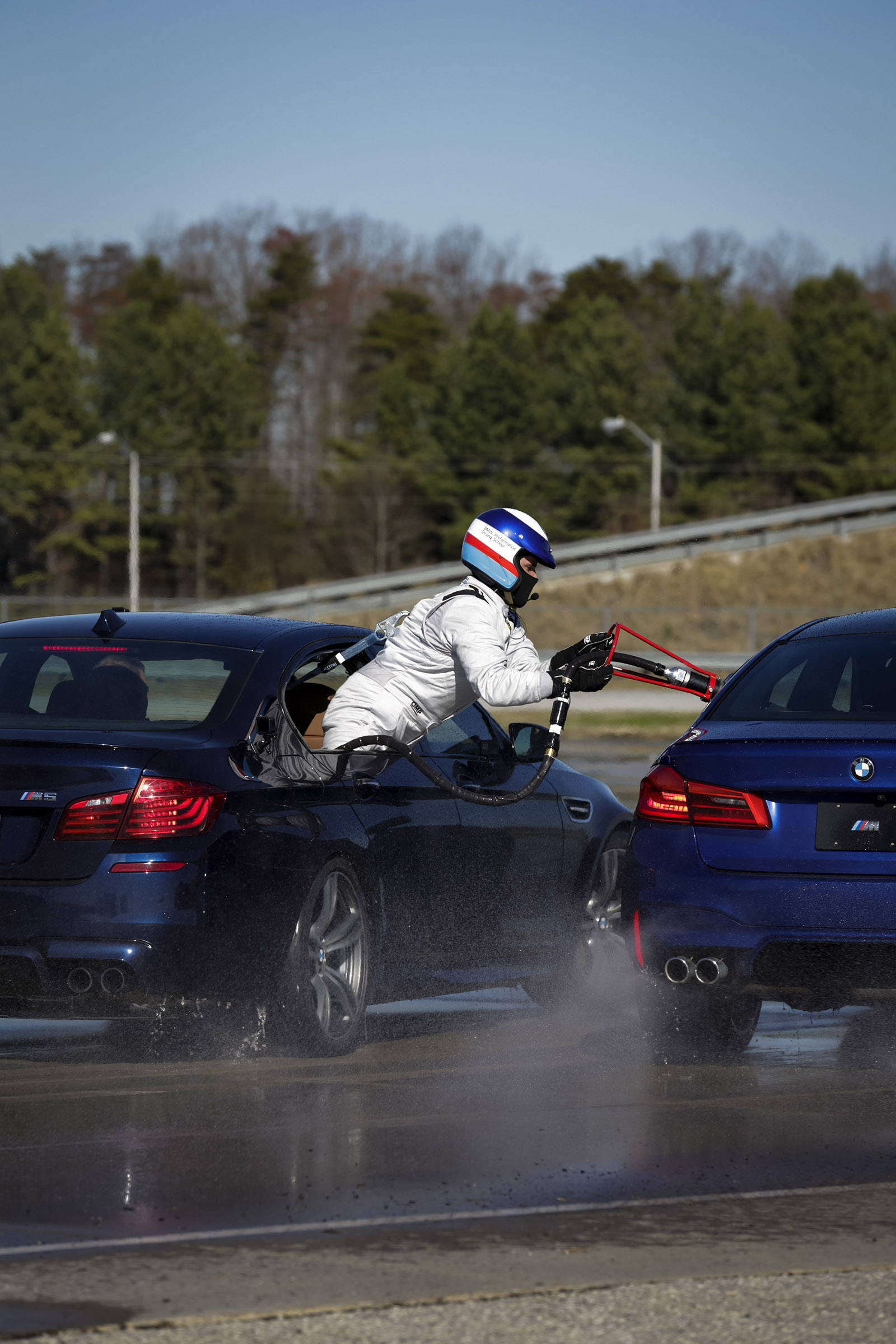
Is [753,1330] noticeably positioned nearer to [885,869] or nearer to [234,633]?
[885,869]

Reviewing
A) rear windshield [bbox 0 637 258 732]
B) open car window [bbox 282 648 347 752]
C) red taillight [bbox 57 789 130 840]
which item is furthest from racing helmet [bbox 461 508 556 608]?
red taillight [bbox 57 789 130 840]

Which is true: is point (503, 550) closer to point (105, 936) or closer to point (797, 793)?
point (797, 793)

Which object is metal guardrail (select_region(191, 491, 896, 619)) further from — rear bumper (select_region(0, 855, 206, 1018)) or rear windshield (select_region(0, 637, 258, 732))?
rear bumper (select_region(0, 855, 206, 1018))

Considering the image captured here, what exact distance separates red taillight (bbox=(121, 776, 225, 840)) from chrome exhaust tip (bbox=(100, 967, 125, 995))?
0.44 m

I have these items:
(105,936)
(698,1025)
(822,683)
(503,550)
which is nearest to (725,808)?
(822,683)

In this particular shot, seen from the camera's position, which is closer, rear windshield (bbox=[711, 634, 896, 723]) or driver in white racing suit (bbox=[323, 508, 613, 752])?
rear windshield (bbox=[711, 634, 896, 723])

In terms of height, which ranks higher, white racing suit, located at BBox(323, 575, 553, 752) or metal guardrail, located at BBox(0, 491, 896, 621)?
white racing suit, located at BBox(323, 575, 553, 752)

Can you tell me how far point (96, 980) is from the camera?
20.6 feet

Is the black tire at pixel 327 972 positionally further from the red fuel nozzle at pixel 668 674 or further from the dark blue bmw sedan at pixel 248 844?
the red fuel nozzle at pixel 668 674

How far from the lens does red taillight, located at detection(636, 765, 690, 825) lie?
6.79 meters

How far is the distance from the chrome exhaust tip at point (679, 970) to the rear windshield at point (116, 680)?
72.3 inches

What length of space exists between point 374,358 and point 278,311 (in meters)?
7.87

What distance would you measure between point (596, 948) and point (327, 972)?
1968 mm

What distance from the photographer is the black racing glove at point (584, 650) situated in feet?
25.4
